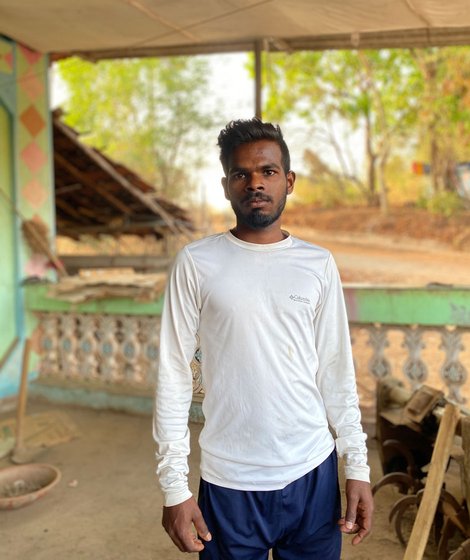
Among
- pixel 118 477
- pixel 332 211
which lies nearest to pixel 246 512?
pixel 118 477

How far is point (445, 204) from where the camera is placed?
13352mm

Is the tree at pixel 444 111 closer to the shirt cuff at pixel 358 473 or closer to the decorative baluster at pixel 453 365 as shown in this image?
the decorative baluster at pixel 453 365

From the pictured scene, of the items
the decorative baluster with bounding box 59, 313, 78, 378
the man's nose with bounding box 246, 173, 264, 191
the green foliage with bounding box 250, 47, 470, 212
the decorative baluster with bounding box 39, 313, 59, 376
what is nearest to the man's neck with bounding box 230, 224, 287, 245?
the man's nose with bounding box 246, 173, 264, 191

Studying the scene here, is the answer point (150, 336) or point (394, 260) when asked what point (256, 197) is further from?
point (394, 260)

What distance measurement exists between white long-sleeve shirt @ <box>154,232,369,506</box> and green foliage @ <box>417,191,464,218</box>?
41.1 feet

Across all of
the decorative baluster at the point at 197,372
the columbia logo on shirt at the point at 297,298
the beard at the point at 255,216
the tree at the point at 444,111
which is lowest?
the decorative baluster at the point at 197,372

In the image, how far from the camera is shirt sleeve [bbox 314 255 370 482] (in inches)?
66.0

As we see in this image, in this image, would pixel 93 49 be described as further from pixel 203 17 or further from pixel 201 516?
pixel 201 516

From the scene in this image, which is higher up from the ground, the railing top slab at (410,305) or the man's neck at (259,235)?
the man's neck at (259,235)

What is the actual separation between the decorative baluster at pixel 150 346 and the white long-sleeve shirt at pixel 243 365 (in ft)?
9.92

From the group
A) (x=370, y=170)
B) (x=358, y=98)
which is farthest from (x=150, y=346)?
(x=358, y=98)

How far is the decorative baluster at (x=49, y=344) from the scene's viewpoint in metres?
5.01

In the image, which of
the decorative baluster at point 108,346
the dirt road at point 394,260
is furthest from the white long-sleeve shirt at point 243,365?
the dirt road at point 394,260

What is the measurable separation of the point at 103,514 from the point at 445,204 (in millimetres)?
11999
